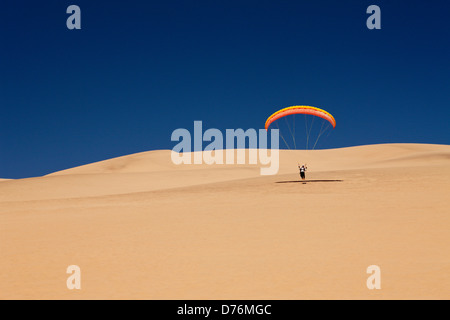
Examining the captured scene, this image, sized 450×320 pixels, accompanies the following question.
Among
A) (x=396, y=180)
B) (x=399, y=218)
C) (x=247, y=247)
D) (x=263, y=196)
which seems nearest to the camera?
(x=247, y=247)

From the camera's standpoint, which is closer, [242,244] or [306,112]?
[242,244]

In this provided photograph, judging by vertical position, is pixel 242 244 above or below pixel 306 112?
below

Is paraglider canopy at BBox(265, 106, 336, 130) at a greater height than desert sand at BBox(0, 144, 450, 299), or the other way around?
paraglider canopy at BBox(265, 106, 336, 130)

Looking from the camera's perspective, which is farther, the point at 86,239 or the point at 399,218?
the point at 399,218

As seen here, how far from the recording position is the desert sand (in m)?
6.00

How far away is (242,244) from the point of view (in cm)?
880

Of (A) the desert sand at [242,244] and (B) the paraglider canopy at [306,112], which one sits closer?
(A) the desert sand at [242,244]

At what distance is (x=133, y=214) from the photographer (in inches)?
539

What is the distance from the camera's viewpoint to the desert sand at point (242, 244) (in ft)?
19.7

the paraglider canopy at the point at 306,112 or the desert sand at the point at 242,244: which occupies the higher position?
the paraglider canopy at the point at 306,112

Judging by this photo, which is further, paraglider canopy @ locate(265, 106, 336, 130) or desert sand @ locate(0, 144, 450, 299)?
paraglider canopy @ locate(265, 106, 336, 130)
